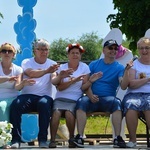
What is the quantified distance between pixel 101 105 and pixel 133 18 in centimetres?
1470

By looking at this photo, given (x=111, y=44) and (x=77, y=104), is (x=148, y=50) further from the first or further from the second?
(x=77, y=104)

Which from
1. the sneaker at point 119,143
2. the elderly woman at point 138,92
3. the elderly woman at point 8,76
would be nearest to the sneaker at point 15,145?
the elderly woman at point 8,76

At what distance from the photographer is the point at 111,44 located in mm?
7105

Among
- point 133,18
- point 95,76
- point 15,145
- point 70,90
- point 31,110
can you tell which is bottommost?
point 15,145

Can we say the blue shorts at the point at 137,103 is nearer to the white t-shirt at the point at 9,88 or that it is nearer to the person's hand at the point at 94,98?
the person's hand at the point at 94,98

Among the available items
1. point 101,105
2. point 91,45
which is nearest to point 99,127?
point 101,105

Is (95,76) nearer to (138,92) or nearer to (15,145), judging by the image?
(138,92)

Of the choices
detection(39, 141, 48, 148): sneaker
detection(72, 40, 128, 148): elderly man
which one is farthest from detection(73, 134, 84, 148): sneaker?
detection(39, 141, 48, 148): sneaker

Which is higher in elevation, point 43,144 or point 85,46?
point 85,46

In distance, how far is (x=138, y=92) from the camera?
688 cm

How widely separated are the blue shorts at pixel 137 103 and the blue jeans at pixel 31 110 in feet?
3.16

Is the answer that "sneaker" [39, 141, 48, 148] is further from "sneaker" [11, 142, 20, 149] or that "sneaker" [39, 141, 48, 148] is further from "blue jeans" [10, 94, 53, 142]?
"sneaker" [11, 142, 20, 149]

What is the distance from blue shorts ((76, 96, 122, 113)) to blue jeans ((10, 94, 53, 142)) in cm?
40

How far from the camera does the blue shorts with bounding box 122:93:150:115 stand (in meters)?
6.66
